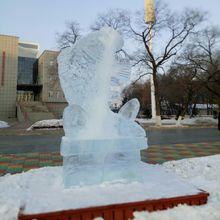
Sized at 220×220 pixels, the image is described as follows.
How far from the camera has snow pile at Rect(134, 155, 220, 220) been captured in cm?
378

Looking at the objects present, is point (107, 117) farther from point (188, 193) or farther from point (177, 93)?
point (177, 93)

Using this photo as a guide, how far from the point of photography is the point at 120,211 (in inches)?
147

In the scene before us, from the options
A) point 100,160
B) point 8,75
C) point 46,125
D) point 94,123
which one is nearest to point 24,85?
point 8,75

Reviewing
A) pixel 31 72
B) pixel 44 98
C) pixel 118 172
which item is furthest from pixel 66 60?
pixel 31 72

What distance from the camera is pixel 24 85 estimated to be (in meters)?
43.2

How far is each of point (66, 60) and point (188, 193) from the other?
2997mm

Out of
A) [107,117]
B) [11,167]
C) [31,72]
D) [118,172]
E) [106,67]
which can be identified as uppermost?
[31,72]

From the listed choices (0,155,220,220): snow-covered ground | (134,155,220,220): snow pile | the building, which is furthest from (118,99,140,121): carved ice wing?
the building

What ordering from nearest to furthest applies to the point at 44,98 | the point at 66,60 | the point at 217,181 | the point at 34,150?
the point at 66,60, the point at 217,181, the point at 34,150, the point at 44,98

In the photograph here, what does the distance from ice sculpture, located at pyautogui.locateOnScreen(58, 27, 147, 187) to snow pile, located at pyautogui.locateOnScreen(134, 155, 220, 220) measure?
3.41 feet

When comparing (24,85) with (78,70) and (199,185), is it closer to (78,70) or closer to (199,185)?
(78,70)

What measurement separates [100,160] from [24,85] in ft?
135

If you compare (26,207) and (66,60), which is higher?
(66,60)

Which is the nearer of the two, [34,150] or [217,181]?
[217,181]
